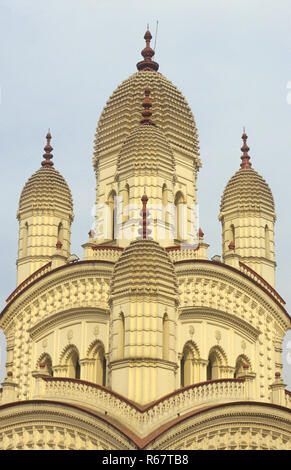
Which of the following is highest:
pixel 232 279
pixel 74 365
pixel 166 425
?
pixel 232 279

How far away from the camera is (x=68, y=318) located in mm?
39000

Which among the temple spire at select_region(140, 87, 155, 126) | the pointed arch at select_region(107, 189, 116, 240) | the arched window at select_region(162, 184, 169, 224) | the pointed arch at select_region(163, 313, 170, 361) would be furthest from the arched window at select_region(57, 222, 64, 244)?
the pointed arch at select_region(163, 313, 170, 361)

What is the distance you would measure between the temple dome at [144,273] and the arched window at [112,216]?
11.0 meters

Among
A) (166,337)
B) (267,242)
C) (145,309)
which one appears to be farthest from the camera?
(267,242)

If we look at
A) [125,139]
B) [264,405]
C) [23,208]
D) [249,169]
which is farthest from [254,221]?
[264,405]

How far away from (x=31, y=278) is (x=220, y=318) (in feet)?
27.8

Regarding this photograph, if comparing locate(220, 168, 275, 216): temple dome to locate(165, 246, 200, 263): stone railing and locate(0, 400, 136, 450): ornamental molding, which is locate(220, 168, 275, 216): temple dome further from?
locate(0, 400, 136, 450): ornamental molding

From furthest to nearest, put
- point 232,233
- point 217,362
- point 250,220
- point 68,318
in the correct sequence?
1. point 232,233
2. point 250,220
3. point 68,318
4. point 217,362

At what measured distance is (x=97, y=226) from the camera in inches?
1751

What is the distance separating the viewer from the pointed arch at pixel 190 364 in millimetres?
37531

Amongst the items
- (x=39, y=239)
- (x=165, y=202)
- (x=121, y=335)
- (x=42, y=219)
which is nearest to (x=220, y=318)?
(x=165, y=202)

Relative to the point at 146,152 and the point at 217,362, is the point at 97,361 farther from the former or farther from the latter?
the point at 146,152
